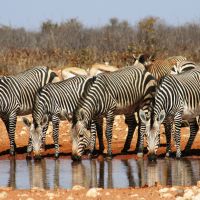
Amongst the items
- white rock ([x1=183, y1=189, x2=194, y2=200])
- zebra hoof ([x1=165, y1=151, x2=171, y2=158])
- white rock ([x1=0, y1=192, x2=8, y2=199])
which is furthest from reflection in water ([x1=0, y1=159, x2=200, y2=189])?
white rock ([x1=183, y1=189, x2=194, y2=200])

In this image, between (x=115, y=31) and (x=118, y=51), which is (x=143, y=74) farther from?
(x=115, y=31)

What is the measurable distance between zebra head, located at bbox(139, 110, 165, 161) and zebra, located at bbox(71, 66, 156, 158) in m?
1.00

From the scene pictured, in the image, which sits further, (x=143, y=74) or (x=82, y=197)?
(x=143, y=74)

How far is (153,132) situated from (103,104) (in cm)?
143

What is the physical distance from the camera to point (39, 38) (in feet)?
147

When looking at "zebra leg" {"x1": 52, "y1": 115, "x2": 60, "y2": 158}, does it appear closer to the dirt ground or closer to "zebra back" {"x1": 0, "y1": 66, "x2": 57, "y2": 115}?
the dirt ground

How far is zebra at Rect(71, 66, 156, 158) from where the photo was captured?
15.4m

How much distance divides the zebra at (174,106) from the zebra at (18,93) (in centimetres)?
303

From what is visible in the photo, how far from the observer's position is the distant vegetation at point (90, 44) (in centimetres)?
3331

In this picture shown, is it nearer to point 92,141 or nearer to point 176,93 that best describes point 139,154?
point 92,141

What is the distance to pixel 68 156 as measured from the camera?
53.8ft

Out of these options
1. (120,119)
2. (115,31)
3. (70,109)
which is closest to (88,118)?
(70,109)

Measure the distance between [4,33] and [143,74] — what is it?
2895cm

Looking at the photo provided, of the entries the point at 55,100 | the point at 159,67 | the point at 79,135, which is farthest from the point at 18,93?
the point at 159,67
